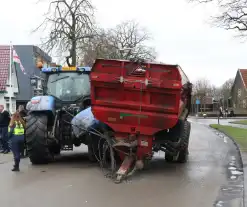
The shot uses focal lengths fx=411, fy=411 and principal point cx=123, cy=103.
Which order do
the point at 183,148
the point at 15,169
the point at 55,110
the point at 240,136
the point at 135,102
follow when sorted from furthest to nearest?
1. the point at 240,136
2. the point at 55,110
3. the point at 183,148
4. the point at 15,169
5. the point at 135,102

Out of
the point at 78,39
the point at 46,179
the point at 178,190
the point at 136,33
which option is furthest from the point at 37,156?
the point at 136,33

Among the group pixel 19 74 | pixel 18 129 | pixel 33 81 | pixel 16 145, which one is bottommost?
pixel 16 145

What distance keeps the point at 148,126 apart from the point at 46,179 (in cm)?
251

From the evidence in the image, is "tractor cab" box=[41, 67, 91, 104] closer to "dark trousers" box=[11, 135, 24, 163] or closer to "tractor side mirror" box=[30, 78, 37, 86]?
"tractor side mirror" box=[30, 78, 37, 86]

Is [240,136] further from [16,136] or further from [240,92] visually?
[240,92]

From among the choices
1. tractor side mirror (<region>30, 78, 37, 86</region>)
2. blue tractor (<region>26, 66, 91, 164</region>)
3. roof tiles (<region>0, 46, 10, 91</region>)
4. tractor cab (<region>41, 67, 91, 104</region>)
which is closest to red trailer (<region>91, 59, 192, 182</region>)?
blue tractor (<region>26, 66, 91, 164</region>)

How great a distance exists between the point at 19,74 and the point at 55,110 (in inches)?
1472

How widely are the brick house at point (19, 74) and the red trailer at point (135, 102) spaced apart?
24242mm

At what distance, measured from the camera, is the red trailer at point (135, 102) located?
8812 millimetres

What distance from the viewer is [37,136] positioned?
10.4m

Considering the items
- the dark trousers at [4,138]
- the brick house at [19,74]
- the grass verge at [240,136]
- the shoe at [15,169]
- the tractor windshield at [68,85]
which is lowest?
the shoe at [15,169]

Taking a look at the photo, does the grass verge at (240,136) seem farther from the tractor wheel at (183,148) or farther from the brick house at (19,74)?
the brick house at (19,74)

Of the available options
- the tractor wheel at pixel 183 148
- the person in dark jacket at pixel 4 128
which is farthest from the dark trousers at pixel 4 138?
the tractor wheel at pixel 183 148

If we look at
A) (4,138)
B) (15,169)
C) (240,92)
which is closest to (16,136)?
(15,169)
